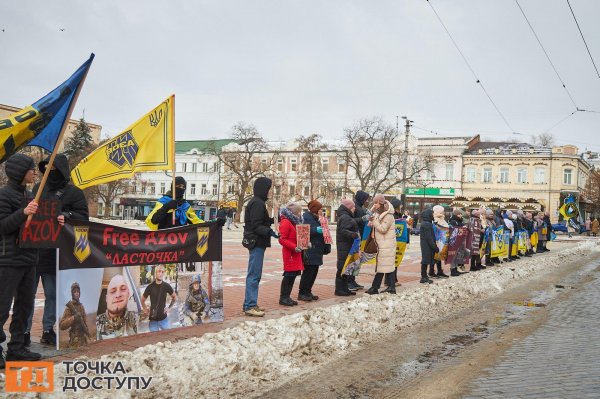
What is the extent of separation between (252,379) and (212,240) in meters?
2.53

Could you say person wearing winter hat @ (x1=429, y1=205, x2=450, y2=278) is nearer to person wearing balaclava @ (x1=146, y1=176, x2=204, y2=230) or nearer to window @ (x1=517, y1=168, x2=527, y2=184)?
person wearing balaclava @ (x1=146, y1=176, x2=204, y2=230)

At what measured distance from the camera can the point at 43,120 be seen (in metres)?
5.20

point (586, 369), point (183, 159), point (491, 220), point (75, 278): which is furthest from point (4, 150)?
point (183, 159)

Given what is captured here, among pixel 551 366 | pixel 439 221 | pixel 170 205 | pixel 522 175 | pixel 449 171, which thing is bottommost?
pixel 551 366

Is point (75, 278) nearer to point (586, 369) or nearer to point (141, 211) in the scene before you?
point (586, 369)

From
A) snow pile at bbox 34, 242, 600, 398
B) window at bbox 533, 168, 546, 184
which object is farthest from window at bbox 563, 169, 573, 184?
snow pile at bbox 34, 242, 600, 398

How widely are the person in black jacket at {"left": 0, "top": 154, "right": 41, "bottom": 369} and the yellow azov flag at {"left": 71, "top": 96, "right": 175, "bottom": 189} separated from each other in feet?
6.39

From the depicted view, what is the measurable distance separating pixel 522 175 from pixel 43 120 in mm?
72752

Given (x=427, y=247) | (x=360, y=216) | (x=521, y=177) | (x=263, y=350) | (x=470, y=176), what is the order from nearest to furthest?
(x=263, y=350)
(x=360, y=216)
(x=427, y=247)
(x=521, y=177)
(x=470, y=176)

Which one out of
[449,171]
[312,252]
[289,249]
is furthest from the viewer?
[449,171]

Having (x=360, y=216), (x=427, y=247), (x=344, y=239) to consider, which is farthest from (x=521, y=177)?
(x=344, y=239)

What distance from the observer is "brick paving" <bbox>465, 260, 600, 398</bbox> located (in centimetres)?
471

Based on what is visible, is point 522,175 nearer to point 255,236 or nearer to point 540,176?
point 540,176

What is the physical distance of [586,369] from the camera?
17.7ft
